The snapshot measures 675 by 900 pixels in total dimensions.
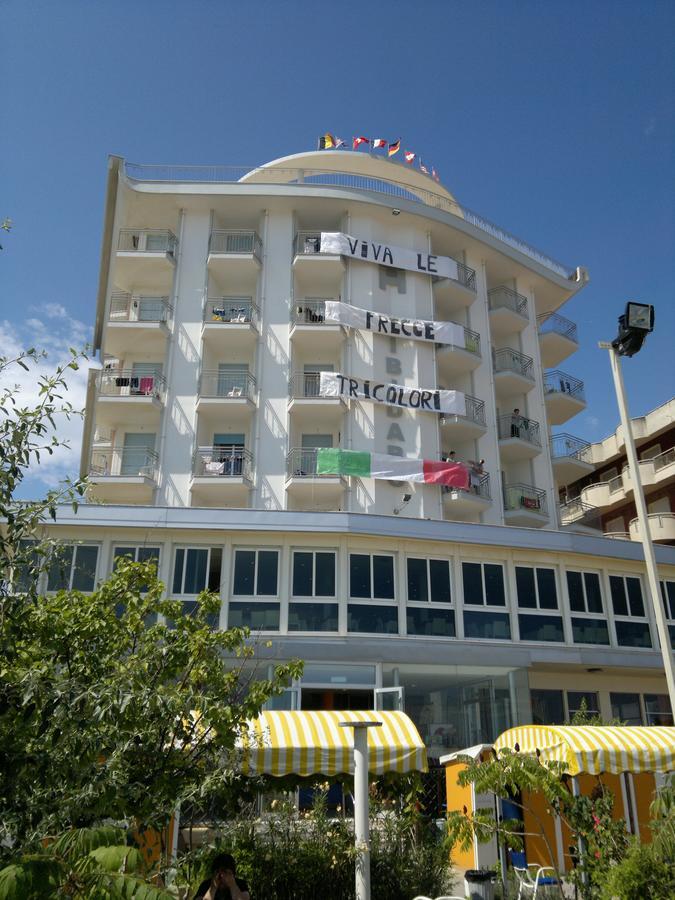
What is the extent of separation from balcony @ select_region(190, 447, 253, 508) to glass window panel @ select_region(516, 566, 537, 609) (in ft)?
33.2

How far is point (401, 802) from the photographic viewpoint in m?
12.0

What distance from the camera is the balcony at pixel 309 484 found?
90.3ft

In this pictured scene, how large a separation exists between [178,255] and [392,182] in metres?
9.90

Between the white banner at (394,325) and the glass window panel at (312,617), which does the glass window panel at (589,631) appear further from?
the white banner at (394,325)

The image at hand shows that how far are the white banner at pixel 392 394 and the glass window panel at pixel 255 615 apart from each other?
32.2ft

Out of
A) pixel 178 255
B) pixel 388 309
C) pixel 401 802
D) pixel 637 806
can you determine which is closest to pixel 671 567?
pixel 637 806

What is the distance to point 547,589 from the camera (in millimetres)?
23219

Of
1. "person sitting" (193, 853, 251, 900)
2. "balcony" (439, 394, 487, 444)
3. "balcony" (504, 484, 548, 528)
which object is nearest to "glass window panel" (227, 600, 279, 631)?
"balcony" (439, 394, 487, 444)

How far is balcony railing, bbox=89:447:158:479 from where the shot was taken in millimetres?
29109

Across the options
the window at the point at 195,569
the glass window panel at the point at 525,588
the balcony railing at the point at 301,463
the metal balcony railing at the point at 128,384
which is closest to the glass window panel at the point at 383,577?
the glass window panel at the point at 525,588

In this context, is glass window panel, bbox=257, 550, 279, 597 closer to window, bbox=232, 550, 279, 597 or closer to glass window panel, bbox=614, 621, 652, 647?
window, bbox=232, 550, 279, 597

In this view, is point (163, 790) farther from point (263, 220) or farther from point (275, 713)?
point (263, 220)

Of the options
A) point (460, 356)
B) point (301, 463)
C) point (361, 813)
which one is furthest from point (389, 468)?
point (361, 813)

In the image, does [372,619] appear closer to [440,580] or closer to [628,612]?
[440,580]
